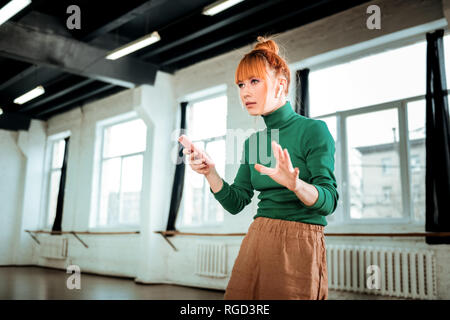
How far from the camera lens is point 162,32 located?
21.4 ft

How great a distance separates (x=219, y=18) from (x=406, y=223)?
3758 millimetres

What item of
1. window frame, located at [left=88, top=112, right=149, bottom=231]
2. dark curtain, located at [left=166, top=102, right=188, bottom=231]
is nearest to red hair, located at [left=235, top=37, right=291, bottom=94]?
dark curtain, located at [left=166, top=102, right=188, bottom=231]

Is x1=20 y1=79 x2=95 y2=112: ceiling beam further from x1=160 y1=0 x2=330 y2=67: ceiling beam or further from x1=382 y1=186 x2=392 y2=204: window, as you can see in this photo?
x1=382 y1=186 x2=392 y2=204: window

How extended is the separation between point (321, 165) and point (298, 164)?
6 cm

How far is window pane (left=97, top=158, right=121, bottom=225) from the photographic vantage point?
9398 mm

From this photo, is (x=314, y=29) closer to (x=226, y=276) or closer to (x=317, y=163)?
(x=226, y=276)

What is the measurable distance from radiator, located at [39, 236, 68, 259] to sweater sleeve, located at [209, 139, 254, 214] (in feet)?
33.9

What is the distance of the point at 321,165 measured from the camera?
79cm

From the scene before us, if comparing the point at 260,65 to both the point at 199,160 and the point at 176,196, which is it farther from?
the point at 176,196

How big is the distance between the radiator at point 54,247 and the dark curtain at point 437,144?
8.74 meters

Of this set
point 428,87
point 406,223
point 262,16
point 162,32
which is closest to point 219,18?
point 262,16
